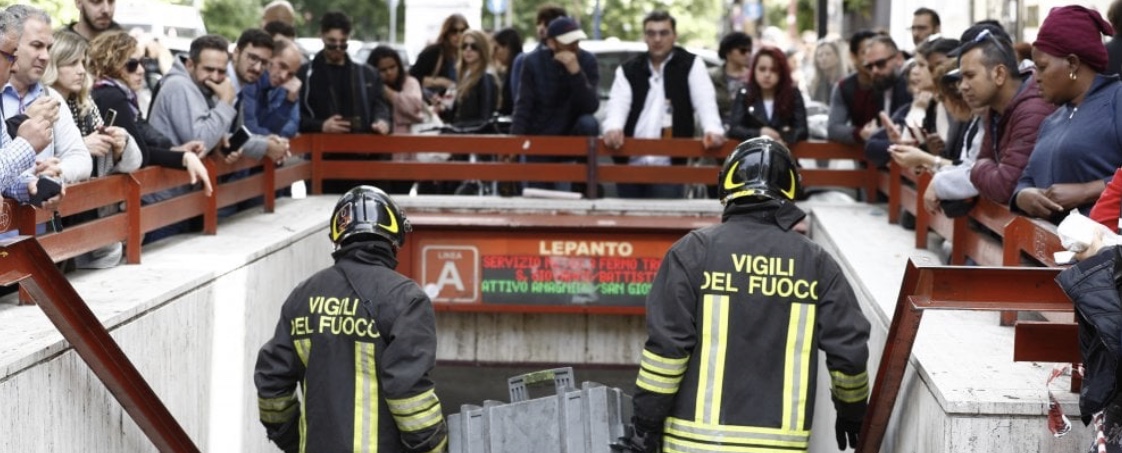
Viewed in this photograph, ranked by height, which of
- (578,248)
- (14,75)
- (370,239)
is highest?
(14,75)

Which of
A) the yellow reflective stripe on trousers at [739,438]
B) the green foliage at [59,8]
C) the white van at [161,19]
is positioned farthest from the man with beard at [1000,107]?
the green foliage at [59,8]

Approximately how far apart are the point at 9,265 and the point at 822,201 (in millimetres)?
8725

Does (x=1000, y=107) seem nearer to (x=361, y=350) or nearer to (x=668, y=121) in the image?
(x=361, y=350)

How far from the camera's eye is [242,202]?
1220cm

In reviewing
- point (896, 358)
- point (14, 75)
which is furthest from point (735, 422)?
point (14, 75)

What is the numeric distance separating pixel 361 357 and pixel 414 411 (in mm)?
296

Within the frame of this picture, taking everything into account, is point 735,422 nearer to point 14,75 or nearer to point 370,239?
point 370,239

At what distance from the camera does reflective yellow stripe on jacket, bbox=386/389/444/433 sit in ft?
21.1

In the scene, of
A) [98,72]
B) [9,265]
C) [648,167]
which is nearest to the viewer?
[9,265]

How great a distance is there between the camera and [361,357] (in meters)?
6.54

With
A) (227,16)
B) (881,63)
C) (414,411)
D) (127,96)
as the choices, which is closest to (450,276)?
(881,63)

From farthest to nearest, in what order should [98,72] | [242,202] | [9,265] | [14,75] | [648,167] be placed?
[648,167]
[242,202]
[98,72]
[14,75]
[9,265]

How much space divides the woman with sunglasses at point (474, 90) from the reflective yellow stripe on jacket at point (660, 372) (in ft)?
28.7

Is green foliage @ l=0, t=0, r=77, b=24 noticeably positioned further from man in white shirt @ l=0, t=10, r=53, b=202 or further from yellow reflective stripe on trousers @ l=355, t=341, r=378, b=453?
yellow reflective stripe on trousers @ l=355, t=341, r=378, b=453
